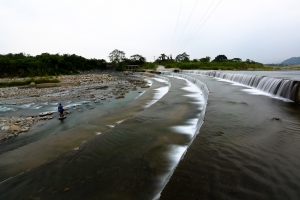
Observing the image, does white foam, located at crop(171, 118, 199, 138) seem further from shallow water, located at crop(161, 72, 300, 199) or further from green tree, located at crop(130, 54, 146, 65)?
green tree, located at crop(130, 54, 146, 65)

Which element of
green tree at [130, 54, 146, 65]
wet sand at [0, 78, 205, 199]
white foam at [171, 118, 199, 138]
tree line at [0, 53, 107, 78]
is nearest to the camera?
wet sand at [0, 78, 205, 199]

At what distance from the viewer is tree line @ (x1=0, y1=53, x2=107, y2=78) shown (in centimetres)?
4447

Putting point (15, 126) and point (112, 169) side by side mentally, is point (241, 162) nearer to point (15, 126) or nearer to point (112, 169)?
point (112, 169)

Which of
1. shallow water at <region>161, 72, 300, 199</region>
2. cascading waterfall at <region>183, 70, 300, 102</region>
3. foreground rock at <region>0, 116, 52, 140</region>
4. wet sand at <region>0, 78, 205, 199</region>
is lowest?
foreground rock at <region>0, 116, 52, 140</region>

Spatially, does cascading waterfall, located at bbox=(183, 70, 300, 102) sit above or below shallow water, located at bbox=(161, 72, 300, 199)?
above

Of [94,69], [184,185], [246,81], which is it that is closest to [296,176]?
[184,185]

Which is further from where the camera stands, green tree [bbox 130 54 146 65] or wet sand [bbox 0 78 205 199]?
green tree [bbox 130 54 146 65]

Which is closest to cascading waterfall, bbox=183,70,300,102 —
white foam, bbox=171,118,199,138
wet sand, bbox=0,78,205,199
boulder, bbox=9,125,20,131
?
white foam, bbox=171,118,199,138

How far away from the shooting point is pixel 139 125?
24.1 feet

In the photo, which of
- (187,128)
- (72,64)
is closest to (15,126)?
(187,128)

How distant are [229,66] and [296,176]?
60.8m

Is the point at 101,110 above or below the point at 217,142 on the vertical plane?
below

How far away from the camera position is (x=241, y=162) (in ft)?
12.5

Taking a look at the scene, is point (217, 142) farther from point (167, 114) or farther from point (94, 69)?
point (94, 69)
